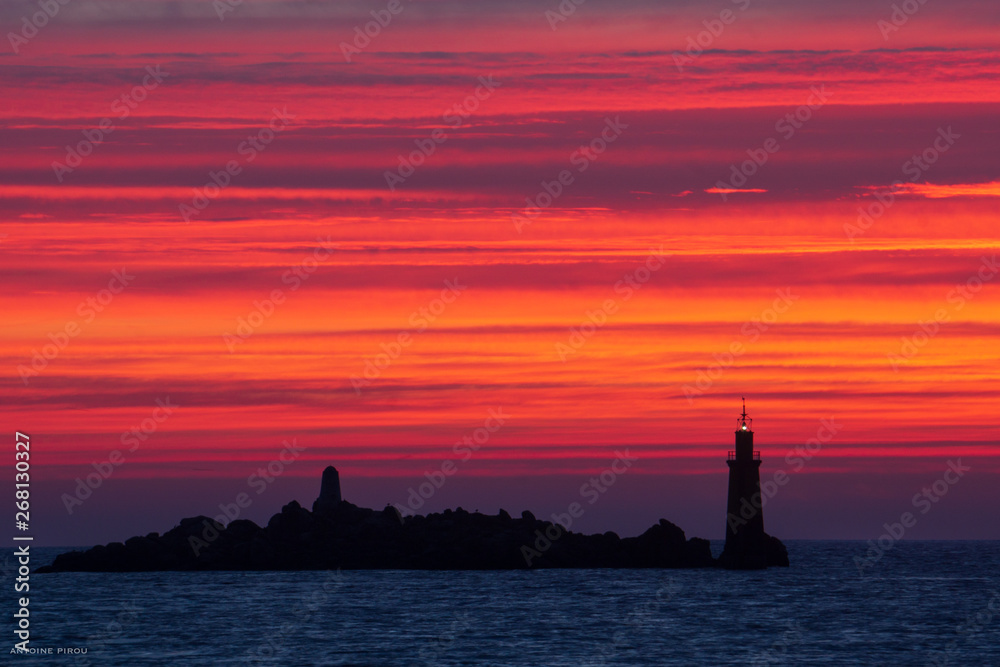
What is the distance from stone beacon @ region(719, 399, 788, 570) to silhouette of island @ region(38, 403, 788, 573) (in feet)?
33.5

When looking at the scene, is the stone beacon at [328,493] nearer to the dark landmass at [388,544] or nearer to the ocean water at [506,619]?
Answer: the dark landmass at [388,544]

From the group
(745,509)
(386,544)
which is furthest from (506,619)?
(386,544)

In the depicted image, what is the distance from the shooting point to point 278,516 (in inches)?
4596

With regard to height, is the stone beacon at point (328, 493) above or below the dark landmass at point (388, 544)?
above

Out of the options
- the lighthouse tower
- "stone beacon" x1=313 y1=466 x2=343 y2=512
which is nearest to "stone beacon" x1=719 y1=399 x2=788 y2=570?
the lighthouse tower

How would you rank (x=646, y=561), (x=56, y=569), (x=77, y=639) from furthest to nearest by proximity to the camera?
(x=56, y=569)
(x=646, y=561)
(x=77, y=639)

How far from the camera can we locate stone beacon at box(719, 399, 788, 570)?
9638cm

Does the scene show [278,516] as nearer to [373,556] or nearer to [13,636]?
[373,556]

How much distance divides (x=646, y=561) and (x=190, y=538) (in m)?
37.1

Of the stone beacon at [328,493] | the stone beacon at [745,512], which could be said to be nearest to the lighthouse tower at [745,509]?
the stone beacon at [745,512]

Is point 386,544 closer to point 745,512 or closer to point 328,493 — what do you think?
point 328,493

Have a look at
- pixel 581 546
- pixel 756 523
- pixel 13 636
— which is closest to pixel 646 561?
pixel 581 546

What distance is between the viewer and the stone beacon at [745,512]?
316 ft

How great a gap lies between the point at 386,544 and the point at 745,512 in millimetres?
32260
